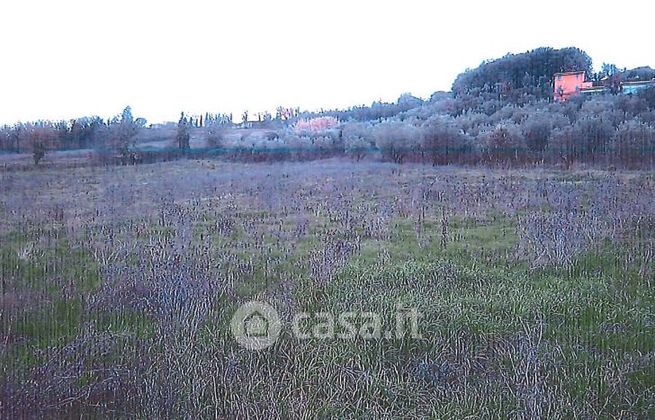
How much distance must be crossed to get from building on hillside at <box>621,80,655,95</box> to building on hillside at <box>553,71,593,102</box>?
4.92 ft

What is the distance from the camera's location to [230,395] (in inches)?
120

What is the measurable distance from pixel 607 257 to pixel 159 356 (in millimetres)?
4847

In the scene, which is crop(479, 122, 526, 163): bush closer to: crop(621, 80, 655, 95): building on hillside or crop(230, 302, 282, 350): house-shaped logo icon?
crop(621, 80, 655, 95): building on hillside

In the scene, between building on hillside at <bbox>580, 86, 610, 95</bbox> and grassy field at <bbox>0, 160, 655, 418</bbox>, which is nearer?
grassy field at <bbox>0, 160, 655, 418</bbox>

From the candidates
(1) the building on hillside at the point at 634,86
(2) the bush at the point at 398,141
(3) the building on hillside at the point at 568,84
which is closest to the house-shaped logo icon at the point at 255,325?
(2) the bush at the point at 398,141

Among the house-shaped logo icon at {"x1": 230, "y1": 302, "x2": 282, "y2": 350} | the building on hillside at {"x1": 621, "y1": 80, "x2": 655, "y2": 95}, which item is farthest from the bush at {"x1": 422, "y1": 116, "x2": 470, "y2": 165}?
the house-shaped logo icon at {"x1": 230, "y1": 302, "x2": 282, "y2": 350}

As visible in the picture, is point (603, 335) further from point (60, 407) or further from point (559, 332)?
point (60, 407)

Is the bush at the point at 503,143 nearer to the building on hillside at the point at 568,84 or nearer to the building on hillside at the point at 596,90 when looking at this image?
the building on hillside at the point at 568,84

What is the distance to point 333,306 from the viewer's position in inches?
173

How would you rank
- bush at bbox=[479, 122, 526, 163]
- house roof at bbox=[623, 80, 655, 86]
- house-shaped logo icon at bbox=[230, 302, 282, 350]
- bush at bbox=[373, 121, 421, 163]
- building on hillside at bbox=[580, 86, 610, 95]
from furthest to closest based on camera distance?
building on hillside at bbox=[580, 86, 610, 95], bush at bbox=[373, 121, 421, 163], house roof at bbox=[623, 80, 655, 86], bush at bbox=[479, 122, 526, 163], house-shaped logo icon at bbox=[230, 302, 282, 350]

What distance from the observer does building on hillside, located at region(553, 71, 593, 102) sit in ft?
76.4

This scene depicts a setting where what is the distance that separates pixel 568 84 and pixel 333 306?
23233 mm

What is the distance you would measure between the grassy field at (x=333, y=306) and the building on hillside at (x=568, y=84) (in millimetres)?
16006

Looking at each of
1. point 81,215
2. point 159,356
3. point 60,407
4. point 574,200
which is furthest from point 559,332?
point 81,215
